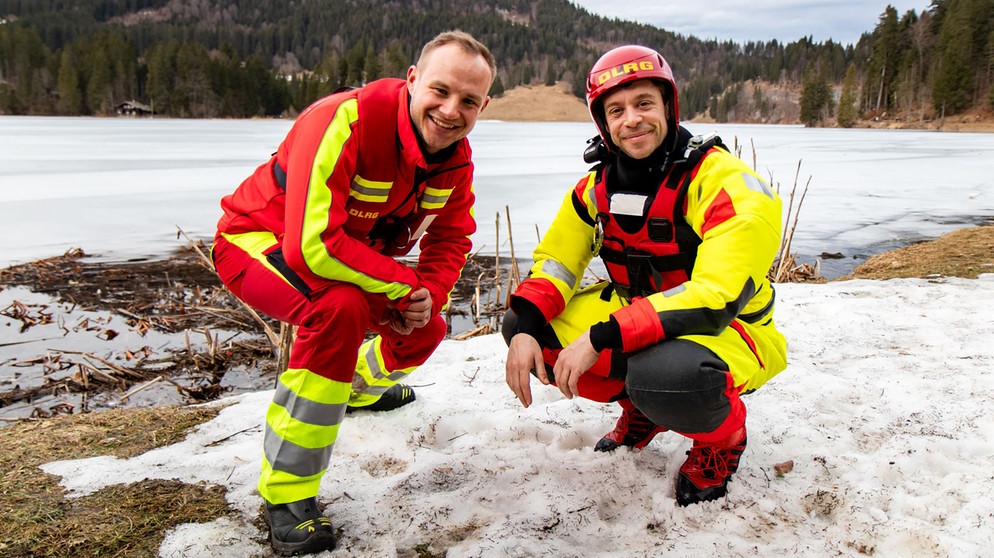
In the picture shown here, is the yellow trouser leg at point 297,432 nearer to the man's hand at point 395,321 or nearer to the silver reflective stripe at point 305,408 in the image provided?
the silver reflective stripe at point 305,408

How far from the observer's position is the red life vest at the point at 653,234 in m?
2.18

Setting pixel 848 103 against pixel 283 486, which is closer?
pixel 283 486

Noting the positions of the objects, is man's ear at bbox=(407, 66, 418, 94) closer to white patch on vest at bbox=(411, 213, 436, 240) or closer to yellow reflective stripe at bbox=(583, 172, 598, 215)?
white patch on vest at bbox=(411, 213, 436, 240)

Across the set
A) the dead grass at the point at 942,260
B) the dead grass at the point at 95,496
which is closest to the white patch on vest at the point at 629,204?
the dead grass at the point at 95,496

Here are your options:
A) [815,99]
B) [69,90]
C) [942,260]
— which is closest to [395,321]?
[942,260]

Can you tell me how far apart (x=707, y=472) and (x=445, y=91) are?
1568 millimetres

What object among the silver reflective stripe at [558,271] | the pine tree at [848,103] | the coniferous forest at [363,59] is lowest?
the silver reflective stripe at [558,271]

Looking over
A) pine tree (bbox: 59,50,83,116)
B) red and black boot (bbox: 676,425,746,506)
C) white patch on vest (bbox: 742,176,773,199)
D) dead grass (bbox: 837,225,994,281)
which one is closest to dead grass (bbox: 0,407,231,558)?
red and black boot (bbox: 676,425,746,506)

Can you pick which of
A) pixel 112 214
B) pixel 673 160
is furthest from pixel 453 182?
pixel 112 214

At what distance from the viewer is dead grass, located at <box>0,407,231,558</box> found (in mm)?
1943

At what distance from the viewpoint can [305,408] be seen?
1.99m

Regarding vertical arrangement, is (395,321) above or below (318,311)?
below

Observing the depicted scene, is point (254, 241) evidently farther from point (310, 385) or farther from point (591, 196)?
point (591, 196)

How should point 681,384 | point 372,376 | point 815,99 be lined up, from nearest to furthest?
point 681,384, point 372,376, point 815,99
